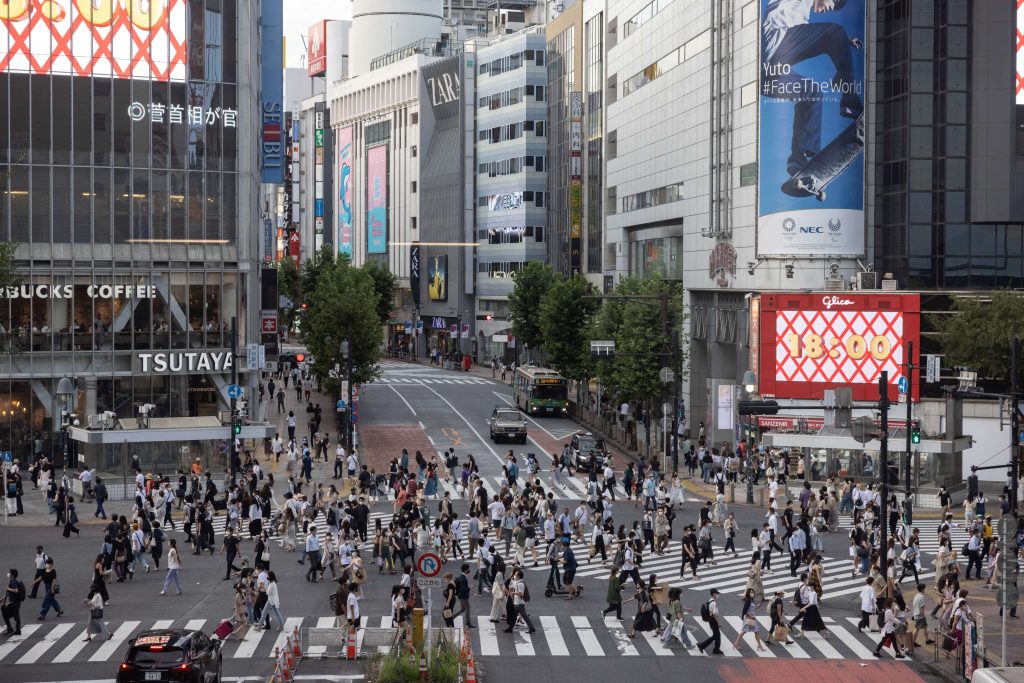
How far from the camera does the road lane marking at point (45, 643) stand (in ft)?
94.0

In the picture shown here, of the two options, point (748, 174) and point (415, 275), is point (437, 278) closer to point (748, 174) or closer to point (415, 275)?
point (415, 275)

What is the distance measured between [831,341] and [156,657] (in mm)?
47734

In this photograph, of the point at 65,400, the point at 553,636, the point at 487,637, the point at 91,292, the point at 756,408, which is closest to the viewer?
the point at 487,637

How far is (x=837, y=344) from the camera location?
216 feet

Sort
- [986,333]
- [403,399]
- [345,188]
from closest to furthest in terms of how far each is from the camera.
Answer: [986,333], [403,399], [345,188]

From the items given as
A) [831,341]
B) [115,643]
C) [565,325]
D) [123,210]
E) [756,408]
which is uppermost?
[123,210]

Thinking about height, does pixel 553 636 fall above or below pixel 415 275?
below

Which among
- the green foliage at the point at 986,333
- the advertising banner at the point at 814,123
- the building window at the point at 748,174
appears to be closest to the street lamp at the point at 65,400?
the advertising banner at the point at 814,123

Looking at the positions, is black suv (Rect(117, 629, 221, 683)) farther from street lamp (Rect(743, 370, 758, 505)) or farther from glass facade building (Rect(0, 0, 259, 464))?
glass facade building (Rect(0, 0, 259, 464))

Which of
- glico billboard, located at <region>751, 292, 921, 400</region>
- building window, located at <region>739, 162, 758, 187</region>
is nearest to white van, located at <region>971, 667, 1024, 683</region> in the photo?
glico billboard, located at <region>751, 292, 921, 400</region>

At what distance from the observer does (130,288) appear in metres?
66.8

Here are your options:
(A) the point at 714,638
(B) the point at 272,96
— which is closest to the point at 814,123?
(B) the point at 272,96

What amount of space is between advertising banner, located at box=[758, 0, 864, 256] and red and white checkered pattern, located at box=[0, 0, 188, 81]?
29.4 metres

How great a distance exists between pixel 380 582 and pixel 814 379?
3481 cm
